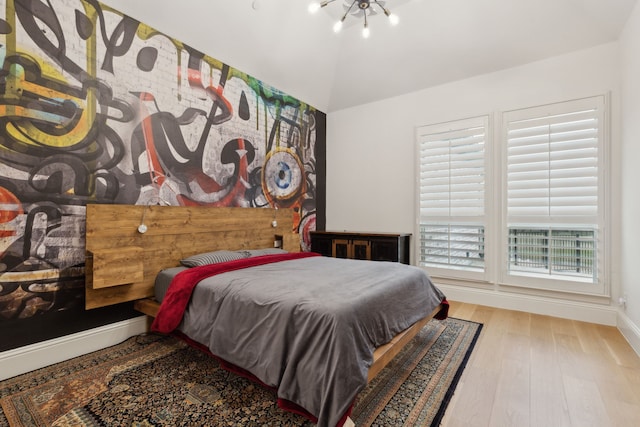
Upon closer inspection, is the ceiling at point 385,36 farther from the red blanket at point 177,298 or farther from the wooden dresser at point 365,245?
the red blanket at point 177,298

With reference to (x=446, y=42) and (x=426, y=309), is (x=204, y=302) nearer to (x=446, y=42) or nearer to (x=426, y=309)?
(x=426, y=309)

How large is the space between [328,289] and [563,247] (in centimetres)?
286

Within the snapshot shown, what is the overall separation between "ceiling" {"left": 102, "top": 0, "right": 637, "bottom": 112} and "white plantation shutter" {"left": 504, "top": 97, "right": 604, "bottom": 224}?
0.69 metres

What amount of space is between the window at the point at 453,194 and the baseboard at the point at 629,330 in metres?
1.25

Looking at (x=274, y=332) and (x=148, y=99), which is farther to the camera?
(x=148, y=99)

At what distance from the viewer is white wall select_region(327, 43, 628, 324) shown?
3064 millimetres

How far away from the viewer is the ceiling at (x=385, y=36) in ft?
9.46

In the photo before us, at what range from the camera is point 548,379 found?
79.0 inches

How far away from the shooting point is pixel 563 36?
122 inches

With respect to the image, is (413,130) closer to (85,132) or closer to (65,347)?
(85,132)

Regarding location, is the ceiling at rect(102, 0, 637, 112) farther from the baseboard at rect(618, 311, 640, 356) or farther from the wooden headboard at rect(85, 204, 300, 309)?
the baseboard at rect(618, 311, 640, 356)

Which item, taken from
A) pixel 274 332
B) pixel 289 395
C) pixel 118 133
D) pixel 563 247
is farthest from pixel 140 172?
pixel 563 247

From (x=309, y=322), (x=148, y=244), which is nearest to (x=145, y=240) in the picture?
(x=148, y=244)

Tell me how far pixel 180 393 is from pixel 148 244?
1.36 meters
